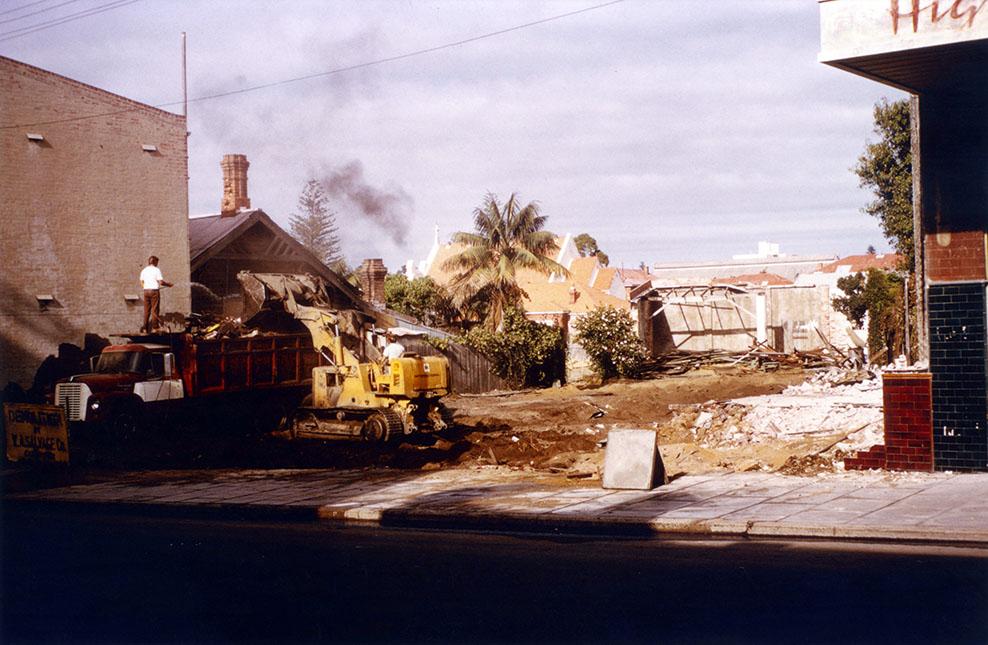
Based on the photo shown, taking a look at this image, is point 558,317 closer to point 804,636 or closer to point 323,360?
point 323,360

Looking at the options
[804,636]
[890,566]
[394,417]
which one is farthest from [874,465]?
[394,417]

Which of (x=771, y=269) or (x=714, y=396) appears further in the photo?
(x=771, y=269)

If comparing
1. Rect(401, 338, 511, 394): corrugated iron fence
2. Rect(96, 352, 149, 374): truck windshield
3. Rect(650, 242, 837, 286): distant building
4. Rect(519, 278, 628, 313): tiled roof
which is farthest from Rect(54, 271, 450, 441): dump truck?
Rect(650, 242, 837, 286): distant building

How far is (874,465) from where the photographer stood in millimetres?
14609

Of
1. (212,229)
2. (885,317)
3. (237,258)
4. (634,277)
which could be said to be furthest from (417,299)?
(634,277)

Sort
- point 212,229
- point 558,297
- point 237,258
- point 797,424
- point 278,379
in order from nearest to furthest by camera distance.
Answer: point 797,424, point 278,379, point 237,258, point 212,229, point 558,297

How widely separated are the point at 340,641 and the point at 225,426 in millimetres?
15882

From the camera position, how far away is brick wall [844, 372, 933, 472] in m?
14.2

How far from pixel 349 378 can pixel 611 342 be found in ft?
51.0

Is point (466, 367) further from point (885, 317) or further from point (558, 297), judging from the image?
point (558, 297)

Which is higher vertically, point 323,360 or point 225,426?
point 323,360

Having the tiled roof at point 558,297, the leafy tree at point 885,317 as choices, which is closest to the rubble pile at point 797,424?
the leafy tree at point 885,317

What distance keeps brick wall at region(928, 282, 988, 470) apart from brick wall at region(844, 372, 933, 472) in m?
0.13

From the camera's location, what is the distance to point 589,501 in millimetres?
13570
